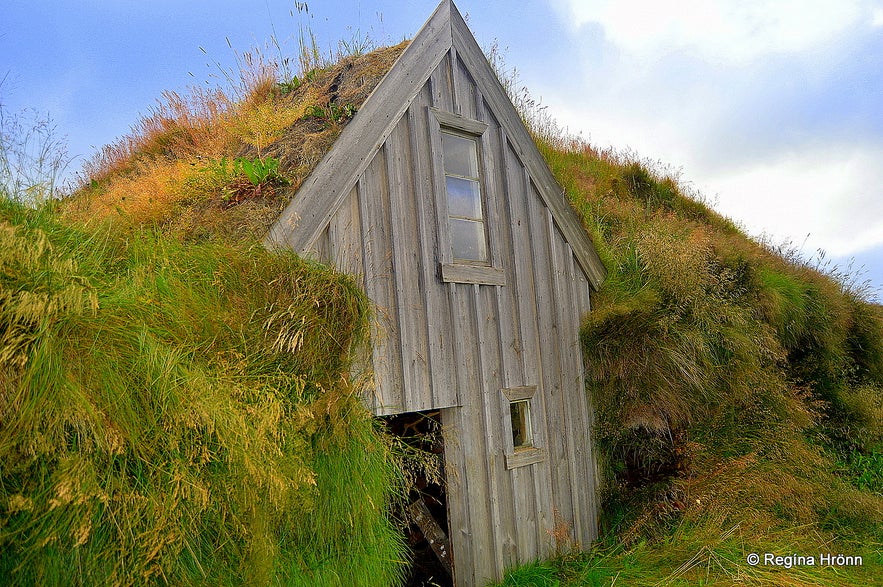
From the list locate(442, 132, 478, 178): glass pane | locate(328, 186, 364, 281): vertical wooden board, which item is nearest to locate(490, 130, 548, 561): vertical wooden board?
locate(442, 132, 478, 178): glass pane

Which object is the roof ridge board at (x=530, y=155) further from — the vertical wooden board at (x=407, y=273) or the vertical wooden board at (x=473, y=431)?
the vertical wooden board at (x=473, y=431)

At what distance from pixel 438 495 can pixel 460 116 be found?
3.89m

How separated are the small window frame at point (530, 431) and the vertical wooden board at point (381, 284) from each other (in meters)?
1.43

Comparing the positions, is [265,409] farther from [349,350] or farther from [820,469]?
[820,469]

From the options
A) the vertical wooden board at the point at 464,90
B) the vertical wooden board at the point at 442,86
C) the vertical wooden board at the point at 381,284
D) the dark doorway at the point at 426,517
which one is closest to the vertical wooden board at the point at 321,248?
the vertical wooden board at the point at 381,284

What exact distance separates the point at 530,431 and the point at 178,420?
432 cm

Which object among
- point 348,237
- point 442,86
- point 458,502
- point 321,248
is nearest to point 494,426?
point 458,502

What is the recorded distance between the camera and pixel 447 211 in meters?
6.57

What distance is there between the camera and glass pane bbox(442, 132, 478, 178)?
22.6 feet

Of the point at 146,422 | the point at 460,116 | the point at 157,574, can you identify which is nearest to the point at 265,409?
the point at 146,422

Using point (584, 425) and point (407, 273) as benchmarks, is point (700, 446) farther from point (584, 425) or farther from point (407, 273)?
point (407, 273)

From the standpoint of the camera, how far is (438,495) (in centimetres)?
756

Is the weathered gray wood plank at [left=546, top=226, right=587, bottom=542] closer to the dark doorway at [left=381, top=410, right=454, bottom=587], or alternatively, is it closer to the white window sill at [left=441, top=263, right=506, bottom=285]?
the white window sill at [left=441, top=263, right=506, bottom=285]

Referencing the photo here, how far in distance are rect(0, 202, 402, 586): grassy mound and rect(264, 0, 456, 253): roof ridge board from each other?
657 mm
